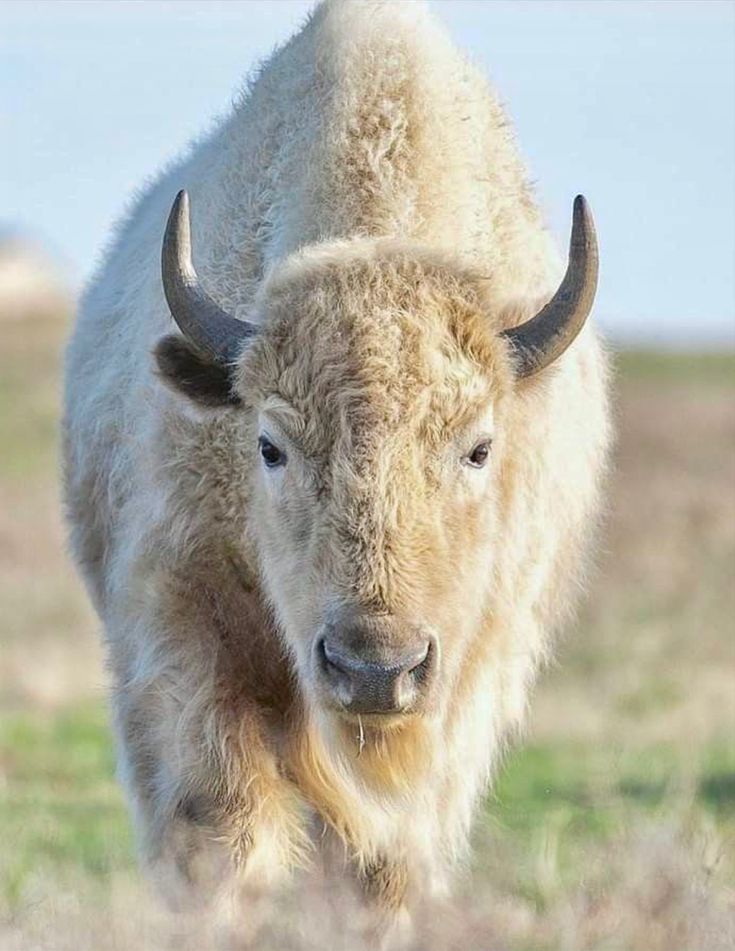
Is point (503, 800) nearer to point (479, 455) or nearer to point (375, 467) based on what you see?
point (479, 455)

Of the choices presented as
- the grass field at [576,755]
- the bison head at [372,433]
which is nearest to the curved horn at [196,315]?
the bison head at [372,433]

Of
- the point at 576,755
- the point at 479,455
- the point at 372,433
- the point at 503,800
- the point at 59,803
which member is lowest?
the point at 576,755

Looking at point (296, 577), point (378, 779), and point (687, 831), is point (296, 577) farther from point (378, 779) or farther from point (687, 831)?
point (687, 831)

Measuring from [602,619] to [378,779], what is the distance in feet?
44.5

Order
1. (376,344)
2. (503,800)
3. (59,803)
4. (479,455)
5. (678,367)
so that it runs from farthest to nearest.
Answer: (678,367)
(503,800)
(59,803)
(479,455)
(376,344)

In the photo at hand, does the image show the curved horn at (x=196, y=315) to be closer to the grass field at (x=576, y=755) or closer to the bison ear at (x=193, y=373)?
the bison ear at (x=193, y=373)

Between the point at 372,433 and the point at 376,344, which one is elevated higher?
the point at 376,344

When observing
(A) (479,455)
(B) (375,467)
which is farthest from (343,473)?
(A) (479,455)

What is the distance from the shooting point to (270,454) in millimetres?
6320

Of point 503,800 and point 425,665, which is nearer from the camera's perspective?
point 425,665

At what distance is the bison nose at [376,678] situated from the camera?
18.4 feet

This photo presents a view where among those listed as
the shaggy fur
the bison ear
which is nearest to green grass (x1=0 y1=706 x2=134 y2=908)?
the shaggy fur

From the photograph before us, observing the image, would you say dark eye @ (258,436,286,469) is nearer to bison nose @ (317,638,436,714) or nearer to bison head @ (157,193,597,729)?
bison head @ (157,193,597,729)

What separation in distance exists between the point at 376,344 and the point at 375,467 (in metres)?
0.40
